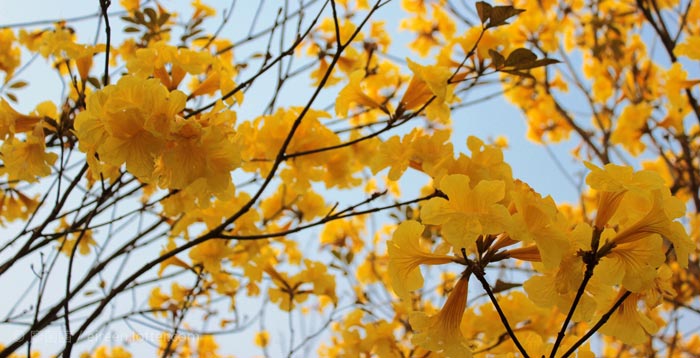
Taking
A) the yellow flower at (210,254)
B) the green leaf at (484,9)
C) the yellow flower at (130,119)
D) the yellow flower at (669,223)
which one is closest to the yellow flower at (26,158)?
the yellow flower at (130,119)

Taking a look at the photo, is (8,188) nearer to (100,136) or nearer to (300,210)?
(300,210)

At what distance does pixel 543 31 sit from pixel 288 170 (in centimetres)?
268

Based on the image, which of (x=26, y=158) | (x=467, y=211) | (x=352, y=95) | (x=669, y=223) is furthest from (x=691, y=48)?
(x=26, y=158)

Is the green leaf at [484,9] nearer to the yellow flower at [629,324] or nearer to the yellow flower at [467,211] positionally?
the yellow flower at [467,211]

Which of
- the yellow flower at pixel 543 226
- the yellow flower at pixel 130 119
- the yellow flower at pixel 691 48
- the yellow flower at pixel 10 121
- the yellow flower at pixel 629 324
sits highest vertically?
the yellow flower at pixel 691 48

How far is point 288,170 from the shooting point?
2.33 m

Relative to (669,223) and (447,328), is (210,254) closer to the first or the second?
(447,328)

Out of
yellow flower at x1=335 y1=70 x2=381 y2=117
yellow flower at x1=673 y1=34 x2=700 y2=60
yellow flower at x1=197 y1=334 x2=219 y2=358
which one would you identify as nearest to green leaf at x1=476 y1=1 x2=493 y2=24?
yellow flower at x1=335 y1=70 x2=381 y2=117

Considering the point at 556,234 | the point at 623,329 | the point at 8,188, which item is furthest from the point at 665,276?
the point at 8,188

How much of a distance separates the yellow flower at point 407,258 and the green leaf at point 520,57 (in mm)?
756

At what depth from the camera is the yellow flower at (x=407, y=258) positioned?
1.25 m

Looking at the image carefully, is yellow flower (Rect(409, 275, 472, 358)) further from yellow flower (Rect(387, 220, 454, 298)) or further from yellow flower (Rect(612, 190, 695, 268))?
yellow flower (Rect(612, 190, 695, 268))

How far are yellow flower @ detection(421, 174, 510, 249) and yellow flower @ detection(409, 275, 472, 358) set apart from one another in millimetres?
231

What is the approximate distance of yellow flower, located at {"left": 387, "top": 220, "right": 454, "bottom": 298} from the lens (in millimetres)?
1254
